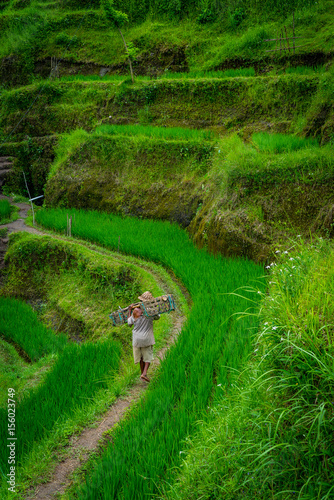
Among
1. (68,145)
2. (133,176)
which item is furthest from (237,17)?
(133,176)

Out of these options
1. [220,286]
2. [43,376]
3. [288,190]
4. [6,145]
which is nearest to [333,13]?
[288,190]

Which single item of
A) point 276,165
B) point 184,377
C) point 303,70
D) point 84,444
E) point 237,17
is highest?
point 237,17

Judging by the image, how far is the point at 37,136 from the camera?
47.8ft

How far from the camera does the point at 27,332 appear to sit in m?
7.30

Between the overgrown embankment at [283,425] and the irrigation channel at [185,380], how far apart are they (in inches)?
9.7

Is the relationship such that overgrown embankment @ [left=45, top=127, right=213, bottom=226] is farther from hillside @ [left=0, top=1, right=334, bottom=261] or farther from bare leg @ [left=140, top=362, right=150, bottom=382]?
bare leg @ [left=140, top=362, right=150, bottom=382]

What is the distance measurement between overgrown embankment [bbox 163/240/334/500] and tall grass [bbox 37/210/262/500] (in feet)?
0.79

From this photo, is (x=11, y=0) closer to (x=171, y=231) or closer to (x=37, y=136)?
(x=37, y=136)

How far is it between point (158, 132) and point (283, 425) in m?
9.65

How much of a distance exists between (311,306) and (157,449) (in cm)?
162

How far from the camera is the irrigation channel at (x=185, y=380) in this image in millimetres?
2959

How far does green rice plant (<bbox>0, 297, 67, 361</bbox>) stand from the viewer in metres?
6.75

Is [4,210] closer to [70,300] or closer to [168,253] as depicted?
[70,300]

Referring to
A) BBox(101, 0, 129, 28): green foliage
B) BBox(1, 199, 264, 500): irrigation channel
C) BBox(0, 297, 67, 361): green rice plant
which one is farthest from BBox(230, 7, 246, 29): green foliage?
BBox(0, 297, 67, 361): green rice plant
